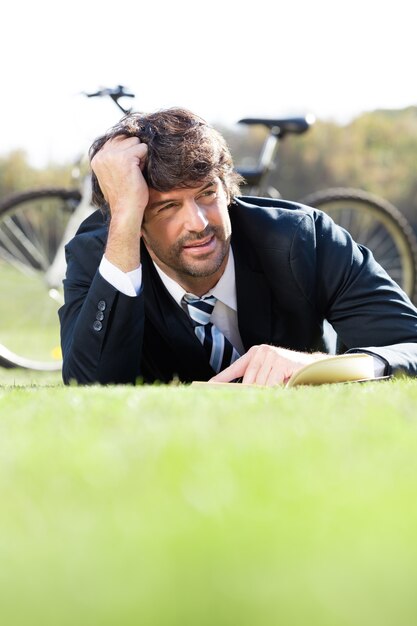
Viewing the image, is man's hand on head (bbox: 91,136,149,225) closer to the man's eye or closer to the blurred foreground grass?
the man's eye

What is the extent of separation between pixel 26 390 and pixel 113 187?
1272mm

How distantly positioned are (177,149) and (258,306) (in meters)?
0.71

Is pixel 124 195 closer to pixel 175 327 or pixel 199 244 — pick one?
pixel 199 244

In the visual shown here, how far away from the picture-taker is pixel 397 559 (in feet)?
3.79

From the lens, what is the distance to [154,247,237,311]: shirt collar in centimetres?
412

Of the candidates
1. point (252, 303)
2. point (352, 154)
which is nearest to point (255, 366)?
point (252, 303)

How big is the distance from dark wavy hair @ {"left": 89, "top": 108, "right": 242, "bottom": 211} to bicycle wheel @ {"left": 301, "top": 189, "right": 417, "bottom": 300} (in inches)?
103

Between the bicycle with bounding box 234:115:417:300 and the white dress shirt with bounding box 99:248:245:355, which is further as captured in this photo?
the bicycle with bounding box 234:115:417:300

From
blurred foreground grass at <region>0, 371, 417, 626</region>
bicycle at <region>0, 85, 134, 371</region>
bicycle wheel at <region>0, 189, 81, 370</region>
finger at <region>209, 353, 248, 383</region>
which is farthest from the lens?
bicycle wheel at <region>0, 189, 81, 370</region>

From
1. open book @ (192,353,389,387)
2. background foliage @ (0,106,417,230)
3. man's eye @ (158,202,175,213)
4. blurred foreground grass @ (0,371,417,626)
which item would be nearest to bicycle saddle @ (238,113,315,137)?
man's eye @ (158,202,175,213)

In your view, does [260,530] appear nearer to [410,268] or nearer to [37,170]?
[410,268]

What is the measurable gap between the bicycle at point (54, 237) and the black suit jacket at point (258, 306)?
226 centimetres

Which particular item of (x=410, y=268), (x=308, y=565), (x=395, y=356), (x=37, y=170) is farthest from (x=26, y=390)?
(x=37, y=170)

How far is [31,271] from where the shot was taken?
275 inches
